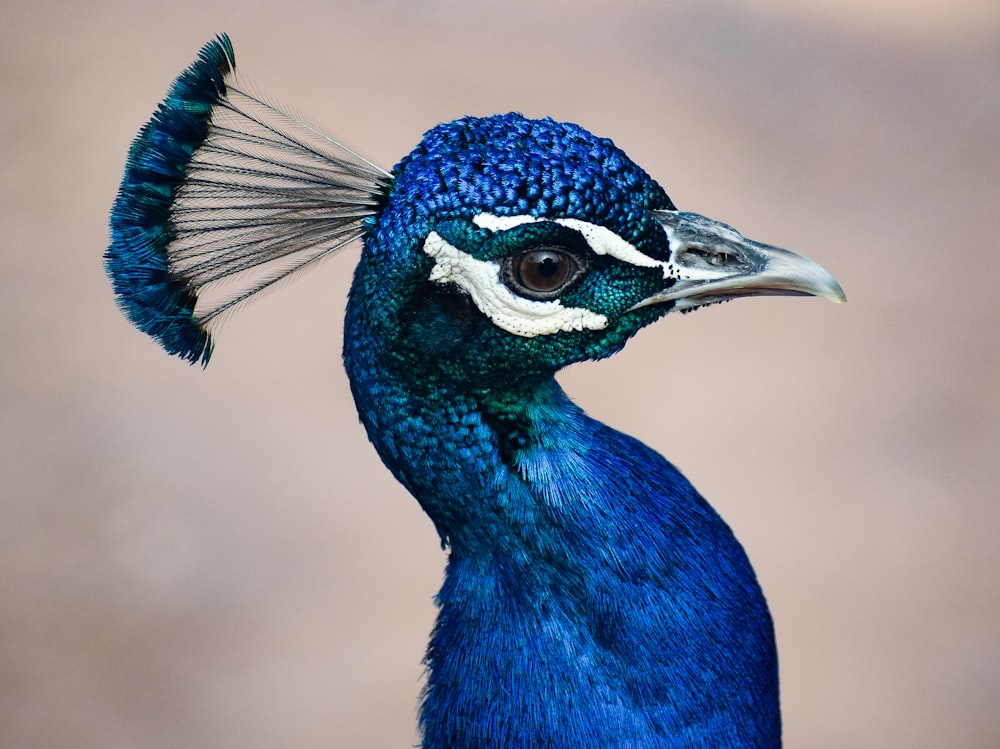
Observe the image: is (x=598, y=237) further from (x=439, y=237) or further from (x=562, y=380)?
(x=562, y=380)

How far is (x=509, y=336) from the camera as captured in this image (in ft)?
3.46

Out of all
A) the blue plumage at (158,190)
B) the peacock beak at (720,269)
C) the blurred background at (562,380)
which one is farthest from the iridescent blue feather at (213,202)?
the blurred background at (562,380)

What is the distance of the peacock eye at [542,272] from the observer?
1.04 m

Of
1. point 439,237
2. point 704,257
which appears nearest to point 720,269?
point 704,257

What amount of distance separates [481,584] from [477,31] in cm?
364

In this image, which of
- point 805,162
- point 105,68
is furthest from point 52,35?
point 805,162

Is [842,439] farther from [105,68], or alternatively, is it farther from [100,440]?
[105,68]

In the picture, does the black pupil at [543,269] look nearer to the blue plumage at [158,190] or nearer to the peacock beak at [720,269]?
the peacock beak at [720,269]

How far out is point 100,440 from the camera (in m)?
2.96

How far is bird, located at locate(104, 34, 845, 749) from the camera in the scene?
41.2 inches

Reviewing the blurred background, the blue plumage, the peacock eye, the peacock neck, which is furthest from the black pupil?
the blurred background

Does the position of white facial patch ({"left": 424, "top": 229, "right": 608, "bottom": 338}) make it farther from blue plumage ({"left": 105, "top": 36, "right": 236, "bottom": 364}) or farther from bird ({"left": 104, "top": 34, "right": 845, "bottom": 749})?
blue plumage ({"left": 105, "top": 36, "right": 236, "bottom": 364})

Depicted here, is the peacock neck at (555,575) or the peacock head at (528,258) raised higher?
the peacock head at (528,258)

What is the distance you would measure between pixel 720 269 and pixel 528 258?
191 millimetres
